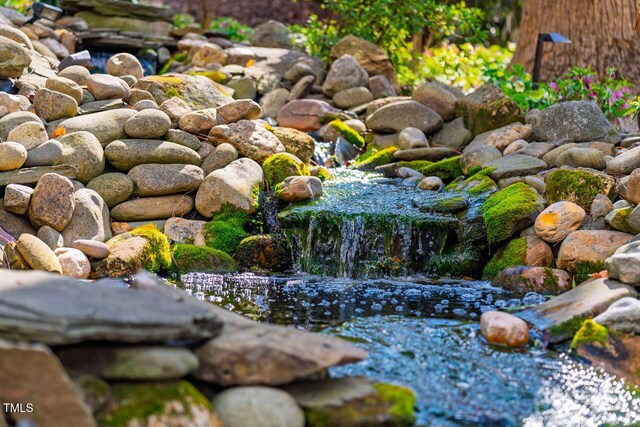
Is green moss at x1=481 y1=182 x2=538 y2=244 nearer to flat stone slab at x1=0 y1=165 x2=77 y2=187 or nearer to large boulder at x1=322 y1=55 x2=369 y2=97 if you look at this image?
flat stone slab at x1=0 y1=165 x2=77 y2=187

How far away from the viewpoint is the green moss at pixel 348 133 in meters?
11.0

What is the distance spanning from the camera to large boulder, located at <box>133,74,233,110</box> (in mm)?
9672

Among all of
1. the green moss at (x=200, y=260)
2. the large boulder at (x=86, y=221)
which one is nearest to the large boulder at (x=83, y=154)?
the large boulder at (x=86, y=221)

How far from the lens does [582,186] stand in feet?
24.8

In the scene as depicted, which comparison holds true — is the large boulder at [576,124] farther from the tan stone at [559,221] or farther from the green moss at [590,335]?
the green moss at [590,335]

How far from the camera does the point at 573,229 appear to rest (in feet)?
23.7

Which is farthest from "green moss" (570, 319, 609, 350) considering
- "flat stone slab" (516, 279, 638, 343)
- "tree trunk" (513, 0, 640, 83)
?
"tree trunk" (513, 0, 640, 83)

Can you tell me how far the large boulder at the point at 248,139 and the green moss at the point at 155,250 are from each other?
1723 millimetres

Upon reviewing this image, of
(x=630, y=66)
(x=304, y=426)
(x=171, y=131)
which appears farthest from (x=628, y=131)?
(x=304, y=426)

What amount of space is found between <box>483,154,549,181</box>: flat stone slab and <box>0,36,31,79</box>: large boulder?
17.9 feet

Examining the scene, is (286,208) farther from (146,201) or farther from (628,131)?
(628,131)

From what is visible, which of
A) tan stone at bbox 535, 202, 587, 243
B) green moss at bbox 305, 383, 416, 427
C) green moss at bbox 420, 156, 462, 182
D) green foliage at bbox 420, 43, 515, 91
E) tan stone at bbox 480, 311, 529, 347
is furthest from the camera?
green foliage at bbox 420, 43, 515, 91

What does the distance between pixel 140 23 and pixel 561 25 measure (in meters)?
6.95

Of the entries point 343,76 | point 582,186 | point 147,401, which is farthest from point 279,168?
point 147,401
